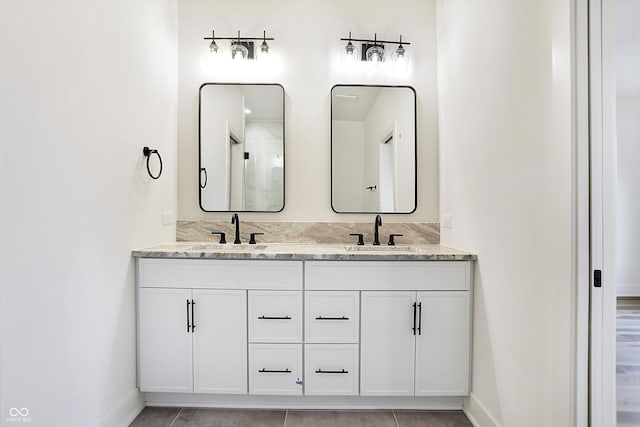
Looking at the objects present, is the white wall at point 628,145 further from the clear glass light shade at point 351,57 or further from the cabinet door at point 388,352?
the clear glass light shade at point 351,57

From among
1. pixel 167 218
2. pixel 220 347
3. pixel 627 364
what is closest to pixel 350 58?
pixel 167 218

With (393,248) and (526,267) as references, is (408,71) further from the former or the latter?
(526,267)

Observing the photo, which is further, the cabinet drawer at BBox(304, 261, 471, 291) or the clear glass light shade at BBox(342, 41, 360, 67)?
the clear glass light shade at BBox(342, 41, 360, 67)

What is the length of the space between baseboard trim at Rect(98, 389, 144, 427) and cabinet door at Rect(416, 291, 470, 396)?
5.46ft

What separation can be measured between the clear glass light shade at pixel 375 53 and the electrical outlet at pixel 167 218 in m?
1.92

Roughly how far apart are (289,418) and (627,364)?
5.27ft

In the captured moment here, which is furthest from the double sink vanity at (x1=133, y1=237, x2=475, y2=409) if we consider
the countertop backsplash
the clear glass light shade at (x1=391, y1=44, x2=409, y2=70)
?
the clear glass light shade at (x1=391, y1=44, x2=409, y2=70)

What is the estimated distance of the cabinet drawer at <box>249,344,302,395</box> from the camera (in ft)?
6.22

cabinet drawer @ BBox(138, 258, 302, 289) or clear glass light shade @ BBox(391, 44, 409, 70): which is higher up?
clear glass light shade @ BBox(391, 44, 409, 70)

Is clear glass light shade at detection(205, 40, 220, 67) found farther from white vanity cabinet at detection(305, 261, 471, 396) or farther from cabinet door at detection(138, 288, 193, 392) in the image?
white vanity cabinet at detection(305, 261, 471, 396)

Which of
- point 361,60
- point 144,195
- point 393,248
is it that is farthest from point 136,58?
point 393,248

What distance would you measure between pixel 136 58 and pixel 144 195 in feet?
2.70

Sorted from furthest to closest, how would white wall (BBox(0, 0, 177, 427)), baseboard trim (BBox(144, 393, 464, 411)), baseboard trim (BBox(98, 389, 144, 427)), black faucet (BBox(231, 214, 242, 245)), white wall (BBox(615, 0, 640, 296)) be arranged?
black faucet (BBox(231, 214, 242, 245)) < baseboard trim (BBox(144, 393, 464, 411)) < baseboard trim (BBox(98, 389, 144, 427)) < white wall (BBox(0, 0, 177, 427)) < white wall (BBox(615, 0, 640, 296))

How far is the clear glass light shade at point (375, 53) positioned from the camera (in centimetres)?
247
